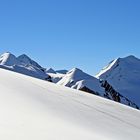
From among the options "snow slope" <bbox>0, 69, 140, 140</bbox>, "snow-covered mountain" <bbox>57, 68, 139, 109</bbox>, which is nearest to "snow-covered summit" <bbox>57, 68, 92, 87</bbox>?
"snow-covered mountain" <bbox>57, 68, 139, 109</bbox>

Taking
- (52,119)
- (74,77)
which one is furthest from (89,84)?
(52,119)

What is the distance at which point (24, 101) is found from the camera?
584 centimetres

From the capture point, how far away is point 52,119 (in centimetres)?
505

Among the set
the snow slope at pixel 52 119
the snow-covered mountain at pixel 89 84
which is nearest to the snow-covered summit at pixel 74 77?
the snow-covered mountain at pixel 89 84

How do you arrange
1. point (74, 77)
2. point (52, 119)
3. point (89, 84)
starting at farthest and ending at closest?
1. point (74, 77)
2. point (89, 84)
3. point (52, 119)

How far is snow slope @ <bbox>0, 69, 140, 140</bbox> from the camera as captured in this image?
4270mm

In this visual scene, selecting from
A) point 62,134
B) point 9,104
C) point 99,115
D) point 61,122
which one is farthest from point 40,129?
point 99,115

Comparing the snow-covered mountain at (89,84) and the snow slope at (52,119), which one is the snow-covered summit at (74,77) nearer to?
the snow-covered mountain at (89,84)

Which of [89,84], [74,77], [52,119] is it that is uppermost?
[74,77]

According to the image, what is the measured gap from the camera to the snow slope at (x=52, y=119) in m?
4.27

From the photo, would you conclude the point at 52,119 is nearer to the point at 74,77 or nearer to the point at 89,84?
the point at 89,84

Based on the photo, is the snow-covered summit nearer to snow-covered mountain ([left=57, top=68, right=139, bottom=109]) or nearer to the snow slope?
snow-covered mountain ([left=57, top=68, right=139, bottom=109])

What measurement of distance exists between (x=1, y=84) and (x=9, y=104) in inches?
71.7

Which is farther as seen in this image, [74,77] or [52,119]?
[74,77]
